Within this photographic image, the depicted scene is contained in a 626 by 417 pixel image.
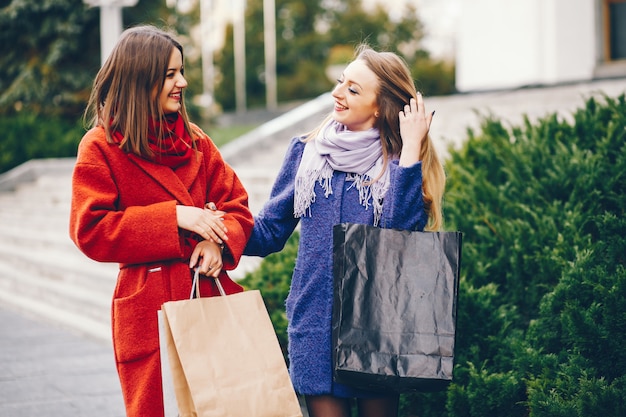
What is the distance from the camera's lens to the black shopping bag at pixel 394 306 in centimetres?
282

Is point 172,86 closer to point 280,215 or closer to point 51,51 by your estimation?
point 280,215

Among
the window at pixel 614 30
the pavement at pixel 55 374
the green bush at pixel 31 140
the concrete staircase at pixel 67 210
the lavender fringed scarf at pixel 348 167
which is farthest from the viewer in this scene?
the green bush at pixel 31 140

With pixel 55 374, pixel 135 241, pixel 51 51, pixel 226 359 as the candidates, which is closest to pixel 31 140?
pixel 51 51

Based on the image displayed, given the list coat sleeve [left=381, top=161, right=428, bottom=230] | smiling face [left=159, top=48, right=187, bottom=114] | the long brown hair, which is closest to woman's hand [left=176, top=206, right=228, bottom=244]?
the long brown hair

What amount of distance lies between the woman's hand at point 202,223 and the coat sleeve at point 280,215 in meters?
0.39

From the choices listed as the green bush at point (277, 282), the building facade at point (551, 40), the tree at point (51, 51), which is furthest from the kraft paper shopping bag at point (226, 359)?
the tree at point (51, 51)

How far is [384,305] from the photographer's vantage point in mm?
2883

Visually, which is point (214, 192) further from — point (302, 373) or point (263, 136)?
point (263, 136)

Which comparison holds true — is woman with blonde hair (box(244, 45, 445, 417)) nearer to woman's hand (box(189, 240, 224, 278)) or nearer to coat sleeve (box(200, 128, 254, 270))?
coat sleeve (box(200, 128, 254, 270))

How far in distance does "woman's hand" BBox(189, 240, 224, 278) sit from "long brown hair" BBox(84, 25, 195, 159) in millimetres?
367

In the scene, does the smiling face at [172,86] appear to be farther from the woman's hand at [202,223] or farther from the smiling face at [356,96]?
the smiling face at [356,96]

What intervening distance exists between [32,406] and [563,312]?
10.9ft

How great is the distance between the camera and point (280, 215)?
3309mm

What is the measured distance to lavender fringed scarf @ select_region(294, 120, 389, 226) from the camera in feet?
10.2
